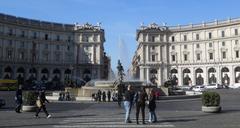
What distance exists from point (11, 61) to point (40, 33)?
1396cm

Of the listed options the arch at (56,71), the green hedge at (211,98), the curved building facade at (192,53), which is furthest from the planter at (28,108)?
the arch at (56,71)

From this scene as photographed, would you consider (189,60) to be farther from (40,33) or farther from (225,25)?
(40,33)

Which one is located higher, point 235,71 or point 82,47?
point 82,47

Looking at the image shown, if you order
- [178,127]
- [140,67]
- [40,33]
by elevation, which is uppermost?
[40,33]

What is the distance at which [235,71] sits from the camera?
357 feet

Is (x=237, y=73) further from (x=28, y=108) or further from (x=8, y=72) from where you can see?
(x=28, y=108)

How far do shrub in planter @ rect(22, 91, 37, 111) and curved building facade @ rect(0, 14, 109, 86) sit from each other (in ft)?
264

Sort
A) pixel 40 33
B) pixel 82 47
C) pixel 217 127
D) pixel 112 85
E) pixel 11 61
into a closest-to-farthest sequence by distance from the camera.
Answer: pixel 217 127 → pixel 112 85 → pixel 11 61 → pixel 40 33 → pixel 82 47

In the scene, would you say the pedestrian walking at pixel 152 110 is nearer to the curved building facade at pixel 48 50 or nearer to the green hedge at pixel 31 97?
the green hedge at pixel 31 97

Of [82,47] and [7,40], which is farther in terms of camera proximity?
[82,47]

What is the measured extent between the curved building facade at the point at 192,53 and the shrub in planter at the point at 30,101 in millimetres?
86747

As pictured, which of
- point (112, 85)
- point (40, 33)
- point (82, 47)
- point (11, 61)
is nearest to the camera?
point (112, 85)

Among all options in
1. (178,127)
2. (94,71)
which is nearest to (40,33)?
(94,71)

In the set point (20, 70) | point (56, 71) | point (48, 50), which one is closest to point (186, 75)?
point (56, 71)
